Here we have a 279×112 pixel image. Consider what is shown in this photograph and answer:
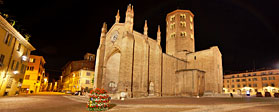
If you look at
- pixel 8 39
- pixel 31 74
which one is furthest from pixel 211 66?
pixel 31 74

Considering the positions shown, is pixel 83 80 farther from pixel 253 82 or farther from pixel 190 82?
pixel 253 82

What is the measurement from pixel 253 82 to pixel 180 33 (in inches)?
1435

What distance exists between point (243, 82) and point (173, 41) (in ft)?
122

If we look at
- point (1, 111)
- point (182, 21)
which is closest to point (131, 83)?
point (1, 111)

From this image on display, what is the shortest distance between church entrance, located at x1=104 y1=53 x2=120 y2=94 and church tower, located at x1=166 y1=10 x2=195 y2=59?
1846 cm

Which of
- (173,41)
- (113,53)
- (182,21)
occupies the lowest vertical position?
(113,53)

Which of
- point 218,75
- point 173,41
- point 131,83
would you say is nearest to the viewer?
point 131,83

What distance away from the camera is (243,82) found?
188ft

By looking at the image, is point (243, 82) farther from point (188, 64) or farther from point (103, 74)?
point (103, 74)

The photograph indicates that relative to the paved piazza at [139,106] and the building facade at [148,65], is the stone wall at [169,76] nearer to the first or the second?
the building facade at [148,65]

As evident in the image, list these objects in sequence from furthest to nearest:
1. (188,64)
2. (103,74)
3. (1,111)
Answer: (188,64)
(103,74)
(1,111)

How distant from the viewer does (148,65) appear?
30.4 metres

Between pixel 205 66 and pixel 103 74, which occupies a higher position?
pixel 205 66

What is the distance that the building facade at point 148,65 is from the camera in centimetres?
2617
